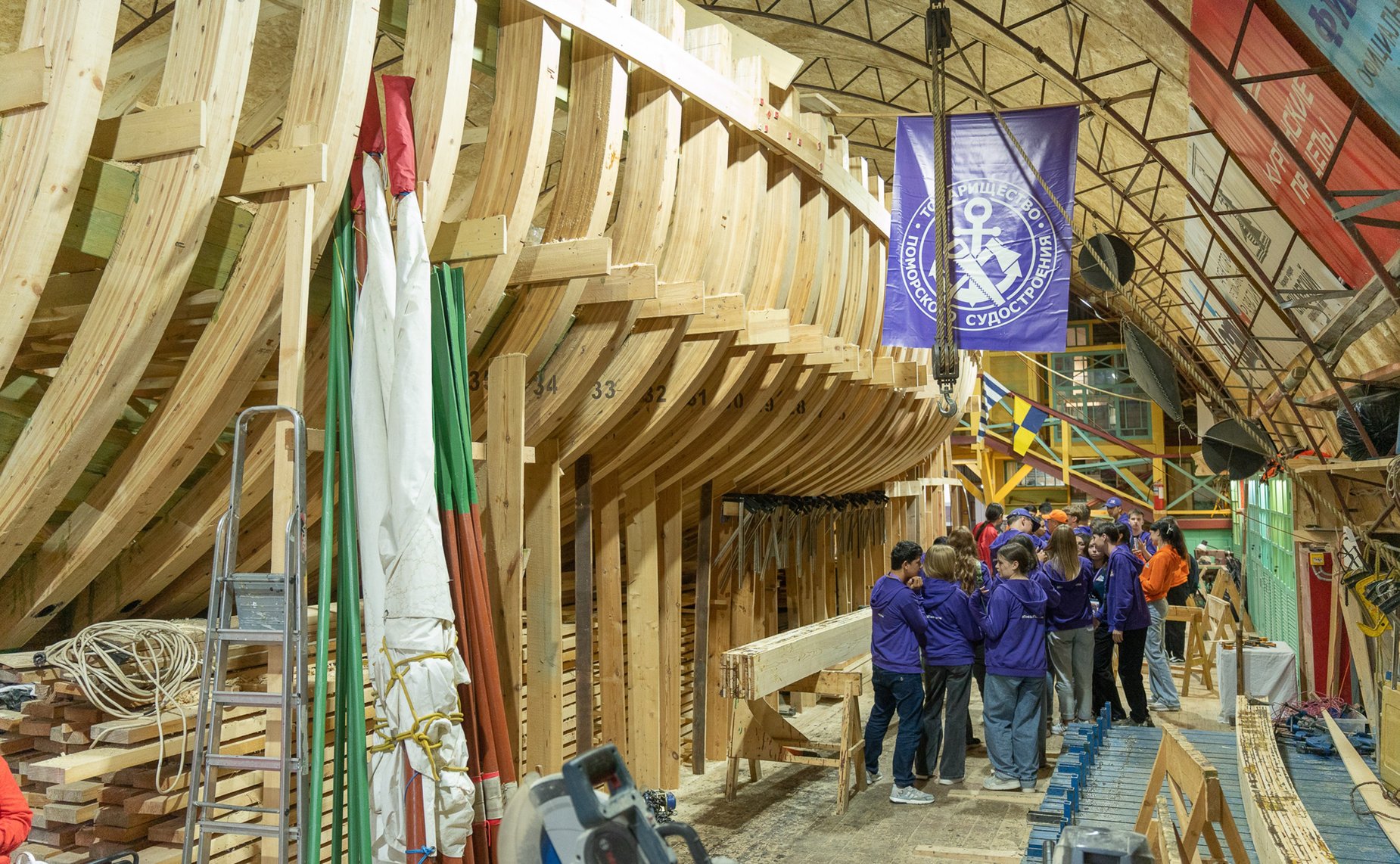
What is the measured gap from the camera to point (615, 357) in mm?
5090

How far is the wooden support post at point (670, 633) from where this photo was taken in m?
6.49

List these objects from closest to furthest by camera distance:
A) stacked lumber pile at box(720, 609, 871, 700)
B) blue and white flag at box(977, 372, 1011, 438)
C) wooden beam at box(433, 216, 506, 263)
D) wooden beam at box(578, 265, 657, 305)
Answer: wooden beam at box(433, 216, 506, 263) < wooden beam at box(578, 265, 657, 305) < stacked lumber pile at box(720, 609, 871, 700) < blue and white flag at box(977, 372, 1011, 438)

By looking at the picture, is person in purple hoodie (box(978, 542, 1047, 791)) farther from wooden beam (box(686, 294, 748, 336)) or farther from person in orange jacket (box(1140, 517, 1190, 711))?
person in orange jacket (box(1140, 517, 1190, 711))

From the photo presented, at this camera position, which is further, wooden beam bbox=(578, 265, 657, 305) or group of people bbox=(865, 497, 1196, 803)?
group of people bbox=(865, 497, 1196, 803)

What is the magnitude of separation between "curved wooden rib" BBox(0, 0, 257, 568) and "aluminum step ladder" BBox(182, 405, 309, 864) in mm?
402

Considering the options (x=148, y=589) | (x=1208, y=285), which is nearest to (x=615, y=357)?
(x=148, y=589)

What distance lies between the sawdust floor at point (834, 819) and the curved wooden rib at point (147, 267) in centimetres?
351

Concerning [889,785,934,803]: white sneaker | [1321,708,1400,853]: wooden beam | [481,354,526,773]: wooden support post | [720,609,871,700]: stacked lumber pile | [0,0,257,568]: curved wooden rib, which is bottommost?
[889,785,934,803]: white sneaker

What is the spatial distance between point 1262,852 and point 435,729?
9.32 ft

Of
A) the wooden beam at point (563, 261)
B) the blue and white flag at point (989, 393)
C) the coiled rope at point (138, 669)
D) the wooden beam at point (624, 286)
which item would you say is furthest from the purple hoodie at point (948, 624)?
the blue and white flag at point (989, 393)

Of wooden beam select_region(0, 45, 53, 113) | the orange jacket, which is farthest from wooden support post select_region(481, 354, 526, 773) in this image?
the orange jacket

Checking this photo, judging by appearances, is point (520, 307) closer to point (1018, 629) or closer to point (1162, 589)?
point (1018, 629)

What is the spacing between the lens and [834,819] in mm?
6082

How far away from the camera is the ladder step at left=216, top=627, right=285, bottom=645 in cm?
312
